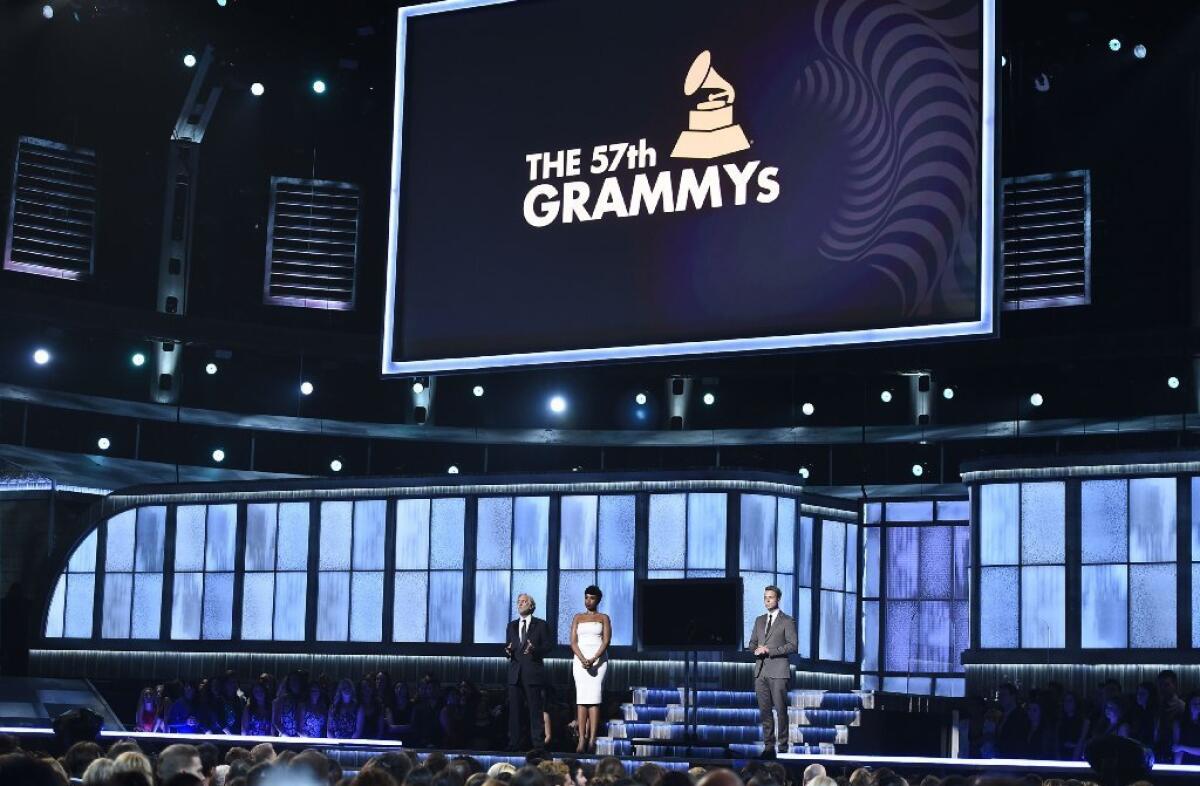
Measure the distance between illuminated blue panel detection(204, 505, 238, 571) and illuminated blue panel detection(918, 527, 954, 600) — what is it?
8692 millimetres

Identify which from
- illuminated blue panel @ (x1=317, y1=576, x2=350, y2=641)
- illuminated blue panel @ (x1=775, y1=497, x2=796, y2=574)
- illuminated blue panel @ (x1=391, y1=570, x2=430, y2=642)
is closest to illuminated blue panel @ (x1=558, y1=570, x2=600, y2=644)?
illuminated blue panel @ (x1=391, y1=570, x2=430, y2=642)

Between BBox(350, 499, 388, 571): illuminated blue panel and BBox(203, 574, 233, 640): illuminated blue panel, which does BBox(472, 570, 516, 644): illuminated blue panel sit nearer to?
BBox(350, 499, 388, 571): illuminated blue panel

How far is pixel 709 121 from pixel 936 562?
402 inches

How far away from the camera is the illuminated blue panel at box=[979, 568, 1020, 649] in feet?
62.4

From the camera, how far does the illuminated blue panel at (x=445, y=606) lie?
20922 millimetres

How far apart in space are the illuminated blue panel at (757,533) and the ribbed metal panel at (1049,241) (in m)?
5.87

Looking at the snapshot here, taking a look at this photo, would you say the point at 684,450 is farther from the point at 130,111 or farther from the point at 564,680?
the point at 130,111

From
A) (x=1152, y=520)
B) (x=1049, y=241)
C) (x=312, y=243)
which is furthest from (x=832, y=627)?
(x=312, y=243)

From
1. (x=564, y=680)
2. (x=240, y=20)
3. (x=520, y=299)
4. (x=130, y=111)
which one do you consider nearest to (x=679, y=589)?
(x=520, y=299)

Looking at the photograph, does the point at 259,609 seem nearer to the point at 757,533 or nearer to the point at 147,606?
the point at 147,606

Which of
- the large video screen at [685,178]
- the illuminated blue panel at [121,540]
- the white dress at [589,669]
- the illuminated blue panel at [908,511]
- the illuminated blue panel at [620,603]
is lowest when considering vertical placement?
the white dress at [589,669]

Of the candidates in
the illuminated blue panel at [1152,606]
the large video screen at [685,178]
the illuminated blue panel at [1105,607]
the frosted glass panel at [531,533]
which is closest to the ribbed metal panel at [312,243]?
the frosted glass panel at [531,533]

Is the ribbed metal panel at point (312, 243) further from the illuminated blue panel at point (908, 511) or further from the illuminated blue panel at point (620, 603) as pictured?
the illuminated blue panel at point (908, 511)

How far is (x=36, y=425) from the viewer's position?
23.9 metres
